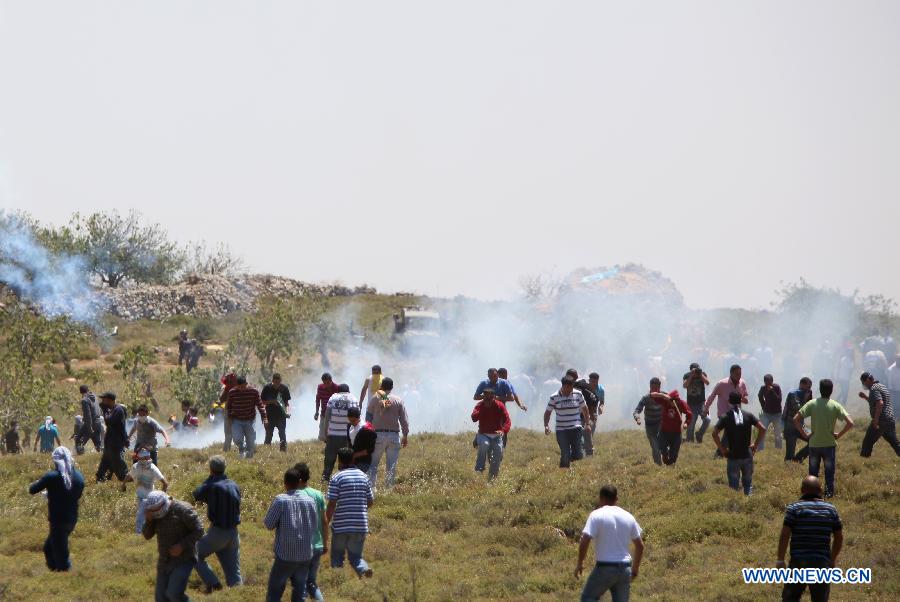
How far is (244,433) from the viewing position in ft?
68.1

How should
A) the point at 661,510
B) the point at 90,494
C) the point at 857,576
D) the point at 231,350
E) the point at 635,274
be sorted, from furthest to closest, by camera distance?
the point at 635,274 → the point at 231,350 → the point at 90,494 → the point at 661,510 → the point at 857,576

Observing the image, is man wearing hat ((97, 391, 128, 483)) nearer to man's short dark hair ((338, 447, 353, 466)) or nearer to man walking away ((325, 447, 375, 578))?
man's short dark hair ((338, 447, 353, 466))

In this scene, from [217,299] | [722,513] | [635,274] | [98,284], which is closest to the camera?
[722,513]

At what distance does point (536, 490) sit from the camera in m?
18.8

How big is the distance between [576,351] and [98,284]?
138ft

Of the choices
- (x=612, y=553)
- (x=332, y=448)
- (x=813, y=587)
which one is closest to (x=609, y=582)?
(x=612, y=553)

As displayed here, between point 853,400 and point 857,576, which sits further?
point 853,400

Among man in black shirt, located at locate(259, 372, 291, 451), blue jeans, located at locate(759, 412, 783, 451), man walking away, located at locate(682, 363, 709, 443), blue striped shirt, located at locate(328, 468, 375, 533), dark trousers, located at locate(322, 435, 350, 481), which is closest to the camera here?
blue striped shirt, located at locate(328, 468, 375, 533)

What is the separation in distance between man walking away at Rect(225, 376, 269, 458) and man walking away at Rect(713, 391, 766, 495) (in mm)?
8661

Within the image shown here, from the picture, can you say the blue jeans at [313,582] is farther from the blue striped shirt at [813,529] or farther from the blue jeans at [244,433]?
the blue jeans at [244,433]

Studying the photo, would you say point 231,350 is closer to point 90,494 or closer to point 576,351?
point 576,351

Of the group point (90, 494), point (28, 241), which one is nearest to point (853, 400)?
point (90, 494)

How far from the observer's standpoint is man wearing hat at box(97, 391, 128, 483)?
61.4 ft

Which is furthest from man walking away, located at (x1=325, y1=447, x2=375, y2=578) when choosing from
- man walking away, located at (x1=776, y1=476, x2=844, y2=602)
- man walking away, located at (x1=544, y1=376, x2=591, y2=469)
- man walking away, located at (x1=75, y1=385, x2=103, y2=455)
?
man walking away, located at (x1=75, y1=385, x2=103, y2=455)
